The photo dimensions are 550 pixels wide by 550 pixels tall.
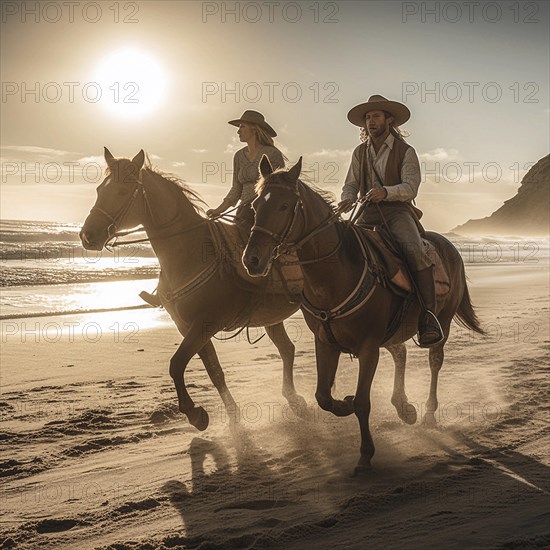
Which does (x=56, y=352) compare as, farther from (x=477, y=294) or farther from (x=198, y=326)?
(x=477, y=294)

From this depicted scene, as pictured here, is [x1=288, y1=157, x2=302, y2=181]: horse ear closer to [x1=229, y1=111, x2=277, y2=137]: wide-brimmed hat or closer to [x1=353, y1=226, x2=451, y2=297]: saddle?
[x1=353, y1=226, x2=451, y2=297]: saddle

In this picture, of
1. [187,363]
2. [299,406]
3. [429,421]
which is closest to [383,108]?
[187,363]

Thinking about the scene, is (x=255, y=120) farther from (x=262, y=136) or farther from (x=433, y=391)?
(x=433, y=391)

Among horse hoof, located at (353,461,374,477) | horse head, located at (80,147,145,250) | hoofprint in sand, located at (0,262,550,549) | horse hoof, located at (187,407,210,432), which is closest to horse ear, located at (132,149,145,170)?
horse head, located at (80,147,145,250)

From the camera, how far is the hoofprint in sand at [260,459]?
4.84m

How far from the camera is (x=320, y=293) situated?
20.0 feet

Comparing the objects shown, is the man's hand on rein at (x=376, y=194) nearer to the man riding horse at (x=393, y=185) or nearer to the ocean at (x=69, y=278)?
the man riding horse at (x=393, y=185)

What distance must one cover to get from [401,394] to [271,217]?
344cm

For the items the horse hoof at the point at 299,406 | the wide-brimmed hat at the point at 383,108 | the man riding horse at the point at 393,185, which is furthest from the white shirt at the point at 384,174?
the horse hoof at the point at 299,406

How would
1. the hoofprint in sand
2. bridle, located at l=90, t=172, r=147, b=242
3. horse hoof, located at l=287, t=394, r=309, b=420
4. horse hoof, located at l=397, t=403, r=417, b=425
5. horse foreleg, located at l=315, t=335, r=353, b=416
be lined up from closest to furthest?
the hoofprint in sand → horse foreleg, located at l=315, t=335, r=353, b=416 → bridle, located at l=90, t=172, r=147, b=242 → horse hoof, located at l=397, t=403, r=417, b=425 → horse hoof, located at l=287, t=394, r=309, b=420

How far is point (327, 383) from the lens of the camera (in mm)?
6426

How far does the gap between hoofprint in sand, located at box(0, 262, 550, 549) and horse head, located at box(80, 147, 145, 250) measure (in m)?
2.05

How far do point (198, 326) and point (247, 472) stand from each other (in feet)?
5.38

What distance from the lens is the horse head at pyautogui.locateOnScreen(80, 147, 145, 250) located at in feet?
22.7
